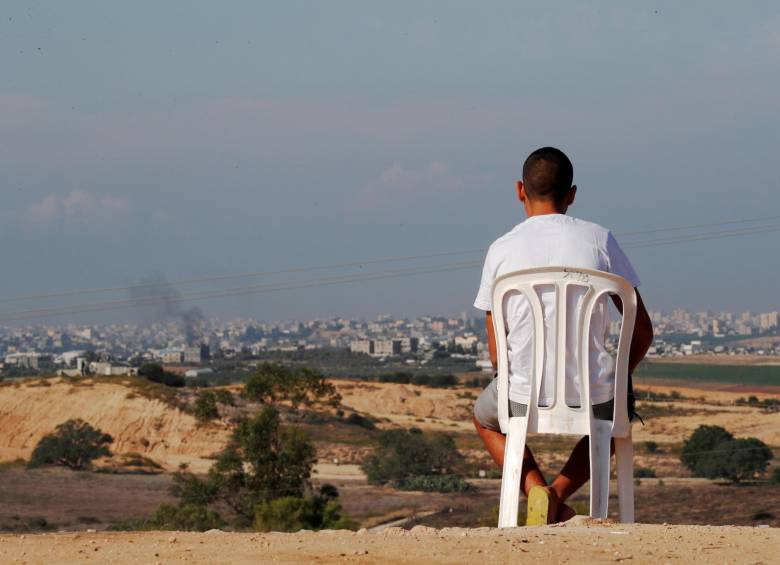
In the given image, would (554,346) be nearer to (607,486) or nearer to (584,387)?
(584,387)

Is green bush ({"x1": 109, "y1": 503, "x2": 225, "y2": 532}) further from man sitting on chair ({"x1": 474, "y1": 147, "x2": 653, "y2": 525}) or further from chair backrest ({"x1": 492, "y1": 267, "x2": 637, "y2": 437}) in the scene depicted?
chair backrest ({"x1": 492, "y1": 267, "x2": 637, "y2": 437})

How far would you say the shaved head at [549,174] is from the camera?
5.55m

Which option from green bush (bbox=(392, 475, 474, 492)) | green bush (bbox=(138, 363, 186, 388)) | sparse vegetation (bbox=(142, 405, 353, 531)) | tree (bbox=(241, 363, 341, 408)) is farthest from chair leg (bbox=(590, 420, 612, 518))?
green bush (bbox=(138, 363, 186, 388))

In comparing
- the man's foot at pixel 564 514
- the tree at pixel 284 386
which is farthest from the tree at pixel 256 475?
the man's foot at pixel 564 514

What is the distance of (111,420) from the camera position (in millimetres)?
58281

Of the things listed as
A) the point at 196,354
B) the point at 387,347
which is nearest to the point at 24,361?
the point at 196,354

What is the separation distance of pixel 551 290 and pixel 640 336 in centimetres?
49

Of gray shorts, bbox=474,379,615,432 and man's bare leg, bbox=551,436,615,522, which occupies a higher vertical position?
gray shorts, bbox=474,379,615,432

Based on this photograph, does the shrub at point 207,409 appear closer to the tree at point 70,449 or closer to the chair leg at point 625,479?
the tree at point 70,449

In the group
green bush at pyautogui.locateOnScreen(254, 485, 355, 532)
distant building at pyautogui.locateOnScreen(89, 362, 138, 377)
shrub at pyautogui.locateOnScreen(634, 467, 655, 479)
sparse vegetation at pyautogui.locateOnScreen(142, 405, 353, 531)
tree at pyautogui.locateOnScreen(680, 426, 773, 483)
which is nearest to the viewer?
green bush at pyautogui.locateOnScreen(254, 485, 355, 532)

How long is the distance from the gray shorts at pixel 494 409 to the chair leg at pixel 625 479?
25 cm

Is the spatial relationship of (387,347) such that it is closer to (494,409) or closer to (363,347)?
(363,347)

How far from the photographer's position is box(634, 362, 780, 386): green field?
7912cm

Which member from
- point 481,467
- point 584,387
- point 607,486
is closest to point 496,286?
point 584,387
